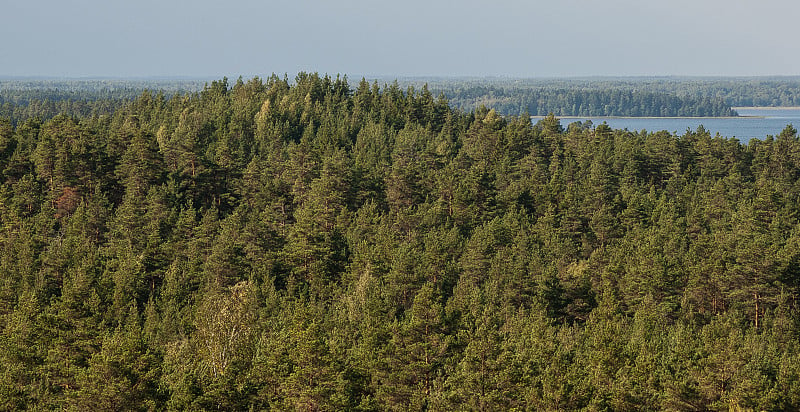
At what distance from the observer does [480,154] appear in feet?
348

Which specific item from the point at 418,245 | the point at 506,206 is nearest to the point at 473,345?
the point at 418,245

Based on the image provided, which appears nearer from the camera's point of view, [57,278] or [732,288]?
[732,288]

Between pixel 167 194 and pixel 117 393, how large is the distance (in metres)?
43.8

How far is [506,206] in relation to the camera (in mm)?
82438

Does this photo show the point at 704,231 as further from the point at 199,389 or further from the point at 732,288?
the point at 199,389

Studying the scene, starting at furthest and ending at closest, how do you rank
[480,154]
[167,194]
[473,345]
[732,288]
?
1. [480,154]
2. [167,194]
3. [732,288]
4. [473,345]

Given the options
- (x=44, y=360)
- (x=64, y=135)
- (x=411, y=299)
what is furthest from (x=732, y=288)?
(x=64, y=135)

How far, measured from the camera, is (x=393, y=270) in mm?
60562

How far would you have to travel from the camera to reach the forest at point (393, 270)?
1534 inches

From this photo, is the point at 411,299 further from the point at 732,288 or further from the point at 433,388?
the point at 732,288

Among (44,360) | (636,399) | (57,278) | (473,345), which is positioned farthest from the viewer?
(57,278)

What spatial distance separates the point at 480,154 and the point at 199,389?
7241 centimetres

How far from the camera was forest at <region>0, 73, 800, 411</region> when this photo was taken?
38969 mm

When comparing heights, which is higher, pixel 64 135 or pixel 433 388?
pixel 64 135
